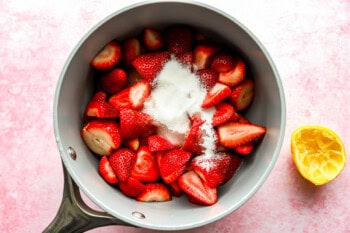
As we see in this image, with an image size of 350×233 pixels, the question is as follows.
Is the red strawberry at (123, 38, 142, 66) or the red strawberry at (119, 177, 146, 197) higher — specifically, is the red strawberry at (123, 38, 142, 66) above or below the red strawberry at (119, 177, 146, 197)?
above

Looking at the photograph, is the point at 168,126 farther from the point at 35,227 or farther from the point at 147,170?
the point at 35,227

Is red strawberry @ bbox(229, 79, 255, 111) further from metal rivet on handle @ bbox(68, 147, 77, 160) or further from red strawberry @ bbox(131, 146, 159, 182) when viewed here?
metal rivet on handle @ bbox(68, 147, 77, 160)

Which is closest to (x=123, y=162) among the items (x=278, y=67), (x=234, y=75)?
(x=234, y=75)

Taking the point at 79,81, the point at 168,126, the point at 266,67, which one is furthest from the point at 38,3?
the point at 266,67

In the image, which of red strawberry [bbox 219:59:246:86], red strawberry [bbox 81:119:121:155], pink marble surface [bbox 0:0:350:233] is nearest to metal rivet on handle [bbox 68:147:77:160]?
red strawberry [bbox 81:119:121:155]

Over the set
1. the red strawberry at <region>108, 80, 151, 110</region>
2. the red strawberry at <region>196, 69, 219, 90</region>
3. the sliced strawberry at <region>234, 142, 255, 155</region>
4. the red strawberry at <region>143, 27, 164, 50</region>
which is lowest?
the sliced strawberry at <region>234, 142, 255, 155</region>

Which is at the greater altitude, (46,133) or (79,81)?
(79,81)

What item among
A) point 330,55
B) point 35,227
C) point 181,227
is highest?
point 330,55
